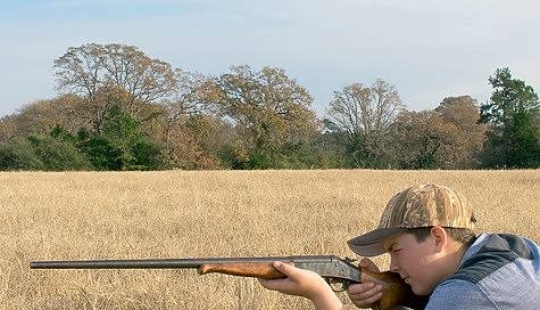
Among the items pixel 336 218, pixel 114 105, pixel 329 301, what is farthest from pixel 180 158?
pixel 329 301

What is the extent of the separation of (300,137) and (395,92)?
7.80 meters

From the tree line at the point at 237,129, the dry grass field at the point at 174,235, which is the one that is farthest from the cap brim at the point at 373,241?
the tree line at the point at 237,129

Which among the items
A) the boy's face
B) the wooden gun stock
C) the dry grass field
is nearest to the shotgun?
the wooden gun stock

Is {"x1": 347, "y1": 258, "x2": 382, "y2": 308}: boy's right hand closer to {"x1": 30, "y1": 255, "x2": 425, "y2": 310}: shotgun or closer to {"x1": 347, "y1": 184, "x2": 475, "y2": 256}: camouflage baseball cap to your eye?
{"x1": 30, "y1": 255, "x2": 425, "y2": 310}: shotgun

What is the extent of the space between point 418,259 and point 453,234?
16 cm

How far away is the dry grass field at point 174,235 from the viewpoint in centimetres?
458

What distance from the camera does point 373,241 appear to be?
2.55m

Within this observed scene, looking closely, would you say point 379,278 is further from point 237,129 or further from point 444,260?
point 237,129

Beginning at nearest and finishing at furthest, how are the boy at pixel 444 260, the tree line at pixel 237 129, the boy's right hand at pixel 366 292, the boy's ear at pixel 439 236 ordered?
the boy at pixel 444 260
the boy's ear at pixel 439 236
the boy's right hand at pixel 366 292
the tree line at pixel 237 129

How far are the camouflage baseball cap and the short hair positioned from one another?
0.02m

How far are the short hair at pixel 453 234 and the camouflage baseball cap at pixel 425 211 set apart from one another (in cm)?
2

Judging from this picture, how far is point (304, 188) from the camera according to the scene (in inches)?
663

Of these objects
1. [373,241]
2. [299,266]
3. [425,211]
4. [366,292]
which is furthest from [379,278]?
[425,211]

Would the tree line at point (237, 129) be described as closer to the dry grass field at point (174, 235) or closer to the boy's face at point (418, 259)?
the dry grass field at point (174, 235)
